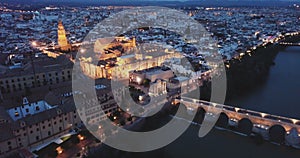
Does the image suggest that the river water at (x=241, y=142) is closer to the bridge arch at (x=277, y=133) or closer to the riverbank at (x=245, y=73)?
the bridge arch at (x=277, y=133)

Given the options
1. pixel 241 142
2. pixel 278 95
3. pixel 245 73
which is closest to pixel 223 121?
pixel 241 142

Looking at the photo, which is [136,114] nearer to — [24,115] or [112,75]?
[24,115]

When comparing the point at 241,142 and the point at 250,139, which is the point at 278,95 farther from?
the point at 241,142

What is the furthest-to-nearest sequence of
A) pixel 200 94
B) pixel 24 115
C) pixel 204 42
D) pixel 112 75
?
1. pixel 204 42
2. pixel 112 75
3. pixel 200 94
4. pixel 24 115

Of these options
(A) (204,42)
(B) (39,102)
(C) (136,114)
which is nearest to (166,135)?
(C) (136,114)

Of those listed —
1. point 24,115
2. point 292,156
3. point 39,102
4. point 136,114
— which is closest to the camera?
point 292,156
